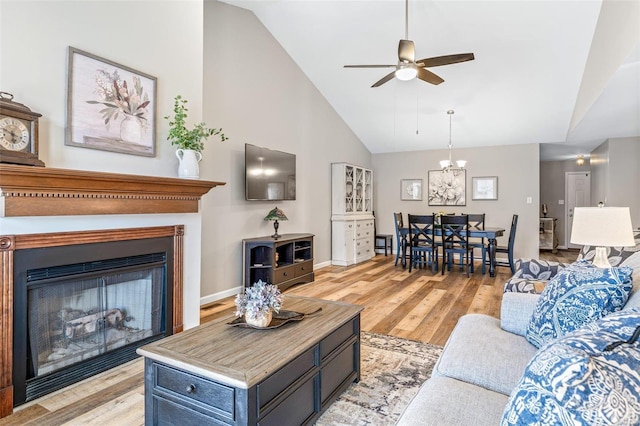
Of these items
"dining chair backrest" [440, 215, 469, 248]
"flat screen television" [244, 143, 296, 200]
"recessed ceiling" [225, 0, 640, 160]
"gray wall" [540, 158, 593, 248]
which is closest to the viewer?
"recessed ceiling" [225, 0, 640, 160]

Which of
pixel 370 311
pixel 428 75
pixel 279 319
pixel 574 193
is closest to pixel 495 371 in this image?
pixel 279 319

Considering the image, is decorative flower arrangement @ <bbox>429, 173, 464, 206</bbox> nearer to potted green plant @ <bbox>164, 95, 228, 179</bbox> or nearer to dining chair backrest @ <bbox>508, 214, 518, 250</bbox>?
dining chair backrest @ <bbox>508, 214, 518, 250</bbox>

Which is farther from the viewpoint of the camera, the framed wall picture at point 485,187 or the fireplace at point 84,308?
the framed wall picture at point 485,187

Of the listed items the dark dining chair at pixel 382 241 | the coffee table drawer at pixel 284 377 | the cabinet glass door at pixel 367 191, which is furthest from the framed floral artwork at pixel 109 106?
the dark dining chair at pixel 382 241

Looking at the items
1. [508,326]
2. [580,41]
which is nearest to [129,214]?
[508,326]

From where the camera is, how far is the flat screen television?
4508mm

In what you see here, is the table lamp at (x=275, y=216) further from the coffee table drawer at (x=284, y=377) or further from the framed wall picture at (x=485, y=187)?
the framed wall picture at (x=485, y=187)

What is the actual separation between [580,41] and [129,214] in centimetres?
518

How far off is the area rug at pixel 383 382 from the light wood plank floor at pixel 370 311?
0.27m

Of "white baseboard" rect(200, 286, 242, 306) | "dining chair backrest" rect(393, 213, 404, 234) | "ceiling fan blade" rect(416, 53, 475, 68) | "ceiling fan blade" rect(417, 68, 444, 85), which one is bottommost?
"white baseboard" rect(200, 286, 242, 306)

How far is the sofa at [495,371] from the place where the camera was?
744 millimetres

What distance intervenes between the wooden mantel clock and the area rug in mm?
2187

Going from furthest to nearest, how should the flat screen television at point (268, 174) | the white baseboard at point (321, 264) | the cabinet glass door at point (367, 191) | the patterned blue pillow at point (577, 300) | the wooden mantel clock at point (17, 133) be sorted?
the cabinet glass door at point (367, 191) → the white baseboard at point (321, 264) → the flat screen television at point (268, 174) → the wooden mantel clock at point (17, 133) → the patterned blue pillow at point (577, 300)

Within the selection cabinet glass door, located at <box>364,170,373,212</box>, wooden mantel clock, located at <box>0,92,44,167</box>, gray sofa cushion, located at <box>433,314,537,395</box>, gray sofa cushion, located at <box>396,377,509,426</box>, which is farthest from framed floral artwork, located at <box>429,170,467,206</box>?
wooden mantel clock, located at <box>0,92,44,167</box>
